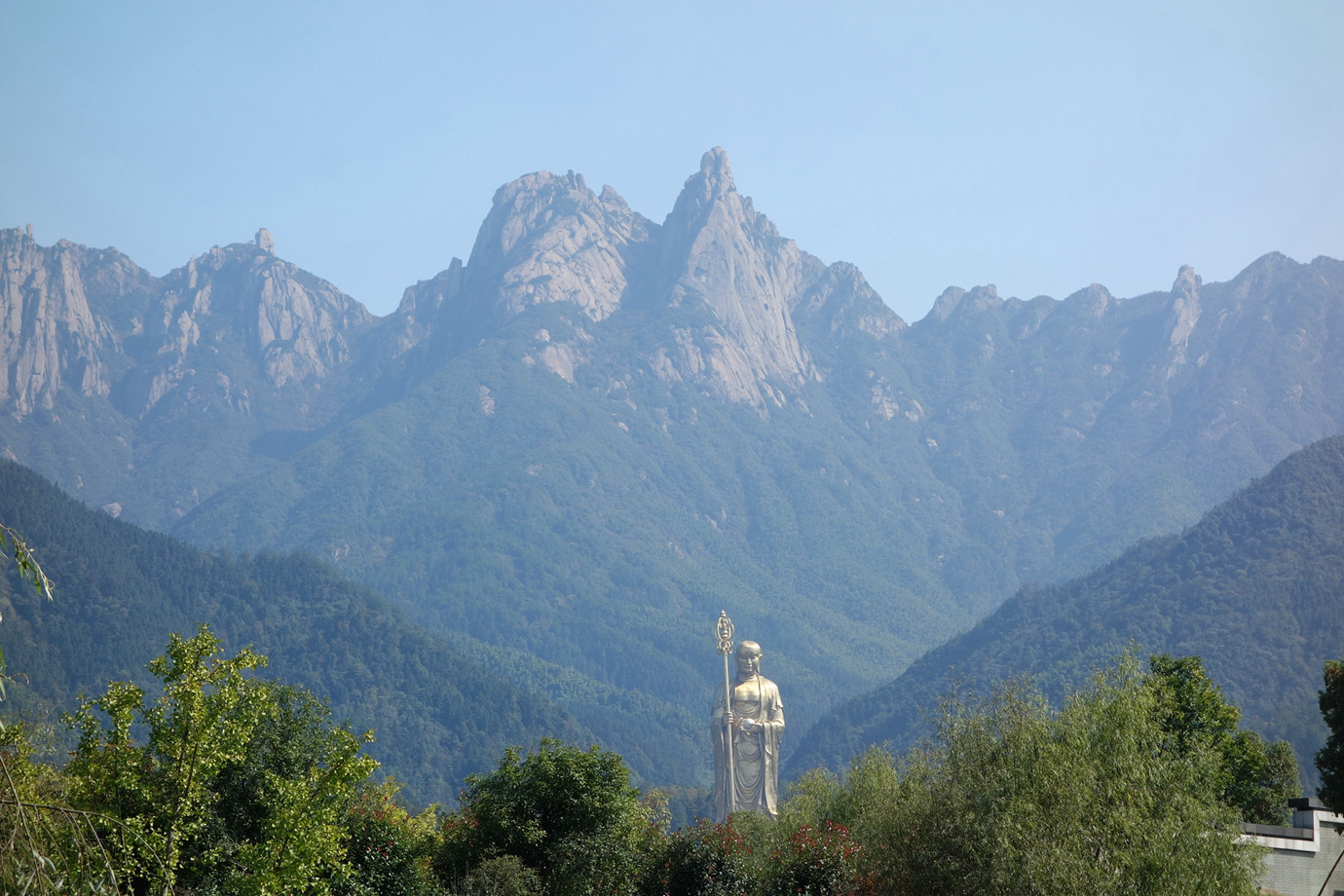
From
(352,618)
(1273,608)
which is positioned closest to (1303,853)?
(1273,608)

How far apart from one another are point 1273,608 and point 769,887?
12093 cm

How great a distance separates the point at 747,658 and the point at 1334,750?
19693mm

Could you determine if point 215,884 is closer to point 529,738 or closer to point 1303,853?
point 1303,853

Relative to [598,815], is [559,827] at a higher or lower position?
lower

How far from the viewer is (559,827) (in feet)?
113

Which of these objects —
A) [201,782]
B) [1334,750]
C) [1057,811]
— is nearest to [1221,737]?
[1334,750]

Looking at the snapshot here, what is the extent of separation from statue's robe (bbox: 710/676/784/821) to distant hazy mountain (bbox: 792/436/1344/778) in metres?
79.1

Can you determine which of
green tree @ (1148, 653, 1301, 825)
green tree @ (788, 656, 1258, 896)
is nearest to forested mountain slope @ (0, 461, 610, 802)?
green tree @ (1148, 653, 1301, 825)

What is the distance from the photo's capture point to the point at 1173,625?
142375mm

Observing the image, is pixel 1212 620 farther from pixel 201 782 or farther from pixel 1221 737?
pixel 201 782

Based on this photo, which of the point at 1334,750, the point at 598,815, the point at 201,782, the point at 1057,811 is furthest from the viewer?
the point at 1334,750

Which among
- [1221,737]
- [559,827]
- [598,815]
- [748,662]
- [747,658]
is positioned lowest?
[559,827]

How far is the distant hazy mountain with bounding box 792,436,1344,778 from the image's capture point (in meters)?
130

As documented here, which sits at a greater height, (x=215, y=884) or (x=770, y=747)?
(x=770, y=747)
